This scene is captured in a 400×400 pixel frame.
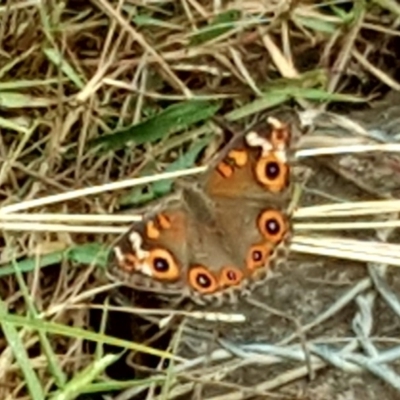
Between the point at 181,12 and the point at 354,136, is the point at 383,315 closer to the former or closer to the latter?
the point at 354,136

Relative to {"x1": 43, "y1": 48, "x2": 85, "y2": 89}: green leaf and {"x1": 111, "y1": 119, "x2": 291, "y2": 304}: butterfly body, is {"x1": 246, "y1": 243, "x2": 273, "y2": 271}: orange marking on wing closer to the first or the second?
{"x1": 111, "y1": 119, "x2": 291, "y2": 304}: butterfly body

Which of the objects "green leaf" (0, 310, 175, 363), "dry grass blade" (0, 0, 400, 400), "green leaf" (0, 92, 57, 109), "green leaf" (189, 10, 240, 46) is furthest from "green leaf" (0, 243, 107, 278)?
"green leaf" (189, 10, 240, 46)

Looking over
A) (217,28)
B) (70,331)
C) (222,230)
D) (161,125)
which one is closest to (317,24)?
(217,28)

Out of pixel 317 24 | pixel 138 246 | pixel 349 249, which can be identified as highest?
pixel 317 24

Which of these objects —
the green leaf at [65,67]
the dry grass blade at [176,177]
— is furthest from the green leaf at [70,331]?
the green leaf at [65,67]

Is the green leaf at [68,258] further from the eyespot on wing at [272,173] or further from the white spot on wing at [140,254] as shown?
the eyespot on wing at [272,173]

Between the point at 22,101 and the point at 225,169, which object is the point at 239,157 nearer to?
the point at 225,169
